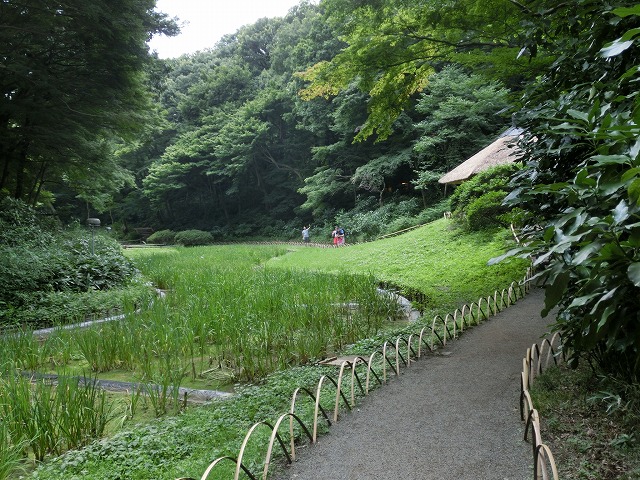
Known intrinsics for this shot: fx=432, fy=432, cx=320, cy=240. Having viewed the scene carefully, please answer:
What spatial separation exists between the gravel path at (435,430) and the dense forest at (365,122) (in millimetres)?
844

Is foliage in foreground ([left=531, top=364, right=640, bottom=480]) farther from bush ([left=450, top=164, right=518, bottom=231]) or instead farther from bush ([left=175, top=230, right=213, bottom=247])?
bush ([left=175, top=230, right=213, bottom=247])

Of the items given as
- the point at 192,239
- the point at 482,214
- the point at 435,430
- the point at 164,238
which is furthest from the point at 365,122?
the point at 164,238

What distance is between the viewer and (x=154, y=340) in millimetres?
5160

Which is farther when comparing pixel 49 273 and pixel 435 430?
pixel 49 273

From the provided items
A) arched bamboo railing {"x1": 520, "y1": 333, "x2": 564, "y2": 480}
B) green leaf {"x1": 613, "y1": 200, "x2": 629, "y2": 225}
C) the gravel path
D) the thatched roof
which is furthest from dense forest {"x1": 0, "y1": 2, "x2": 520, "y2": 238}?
green leaf {"x1": 613, "y1": 200, "x2": 629, "y2": 225}

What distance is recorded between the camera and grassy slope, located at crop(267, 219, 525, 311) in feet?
27.2

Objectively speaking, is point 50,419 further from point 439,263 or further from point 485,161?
point 485,161

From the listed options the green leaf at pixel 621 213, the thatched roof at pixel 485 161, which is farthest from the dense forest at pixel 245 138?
the green leaf at pixel 621 213

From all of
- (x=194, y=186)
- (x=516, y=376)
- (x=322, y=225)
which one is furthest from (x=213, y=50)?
(x=516, y=376)

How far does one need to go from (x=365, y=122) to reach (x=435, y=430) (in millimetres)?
7561

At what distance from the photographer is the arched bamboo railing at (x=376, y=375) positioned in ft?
8.24

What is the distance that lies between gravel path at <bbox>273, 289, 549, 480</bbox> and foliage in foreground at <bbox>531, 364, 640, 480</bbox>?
0.22m

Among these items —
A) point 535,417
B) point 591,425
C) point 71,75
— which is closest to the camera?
point 535,417

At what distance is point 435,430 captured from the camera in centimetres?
314
